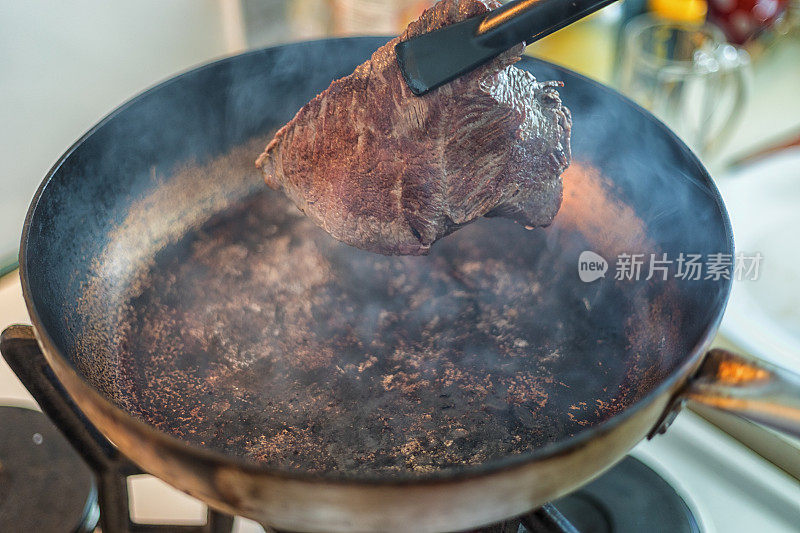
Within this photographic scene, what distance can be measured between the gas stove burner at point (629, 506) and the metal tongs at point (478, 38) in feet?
2.12

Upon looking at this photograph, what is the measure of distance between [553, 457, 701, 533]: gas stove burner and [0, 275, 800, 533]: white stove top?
4 centimetres

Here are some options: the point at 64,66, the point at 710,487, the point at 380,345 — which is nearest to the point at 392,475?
the point at 380,345

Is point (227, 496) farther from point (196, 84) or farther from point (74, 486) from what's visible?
point (196, 84)

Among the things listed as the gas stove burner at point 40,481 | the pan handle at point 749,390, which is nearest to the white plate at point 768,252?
the pan handle at point 749,390

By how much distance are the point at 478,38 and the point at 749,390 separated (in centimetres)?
47

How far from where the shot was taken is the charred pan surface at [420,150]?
87cm

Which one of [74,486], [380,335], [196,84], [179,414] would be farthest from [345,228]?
[74,486]

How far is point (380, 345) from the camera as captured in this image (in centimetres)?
103

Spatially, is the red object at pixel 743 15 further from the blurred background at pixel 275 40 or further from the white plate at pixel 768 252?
the white plate at pixel 768 252

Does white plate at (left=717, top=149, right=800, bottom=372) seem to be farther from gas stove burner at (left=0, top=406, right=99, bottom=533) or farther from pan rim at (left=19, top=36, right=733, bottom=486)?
gas stove burner at (left=0, top=406, right=99, bottom=533)

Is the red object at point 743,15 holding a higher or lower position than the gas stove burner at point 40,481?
higher

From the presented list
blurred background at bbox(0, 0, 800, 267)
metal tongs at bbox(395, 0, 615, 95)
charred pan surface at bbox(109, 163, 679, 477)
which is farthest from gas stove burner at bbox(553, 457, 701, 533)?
blurred background at bbox(0, 0, 800, 267)

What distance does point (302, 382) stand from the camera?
0.97 m

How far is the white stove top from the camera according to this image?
109 cm
